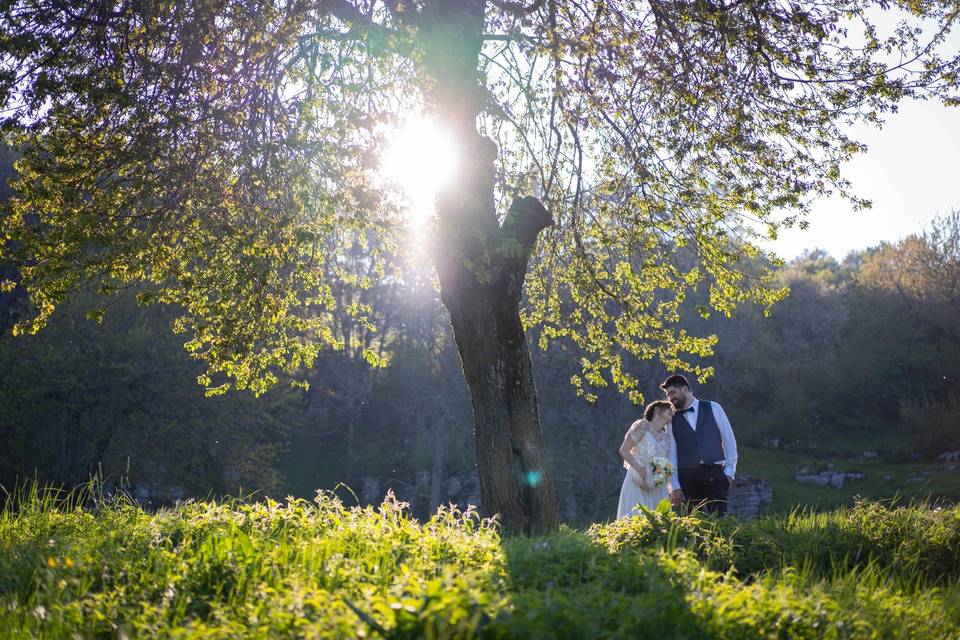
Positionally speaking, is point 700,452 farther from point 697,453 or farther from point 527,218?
point 527,218

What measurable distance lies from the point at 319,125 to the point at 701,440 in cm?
530

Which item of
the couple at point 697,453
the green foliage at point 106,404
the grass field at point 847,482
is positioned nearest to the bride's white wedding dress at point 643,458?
the couple at point 697,453

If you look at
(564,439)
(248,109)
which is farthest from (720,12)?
(564,439)

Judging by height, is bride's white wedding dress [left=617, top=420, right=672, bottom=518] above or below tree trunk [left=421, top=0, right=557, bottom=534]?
below

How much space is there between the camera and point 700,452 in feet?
31.6

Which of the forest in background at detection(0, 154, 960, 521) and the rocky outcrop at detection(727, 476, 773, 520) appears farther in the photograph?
the rocky outcrop at detection(727, 476, 773, 520)

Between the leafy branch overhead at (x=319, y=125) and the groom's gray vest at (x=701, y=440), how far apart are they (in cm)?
230

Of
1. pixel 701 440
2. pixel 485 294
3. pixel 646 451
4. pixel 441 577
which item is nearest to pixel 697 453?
pixel 701 440

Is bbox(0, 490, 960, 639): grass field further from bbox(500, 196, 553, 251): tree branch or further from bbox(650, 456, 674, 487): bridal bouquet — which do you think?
bbox(500, 196, 553, 251): tree branch

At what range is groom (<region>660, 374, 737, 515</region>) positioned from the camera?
9.59 metres

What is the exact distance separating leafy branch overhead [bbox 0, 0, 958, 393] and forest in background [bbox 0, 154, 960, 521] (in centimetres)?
1482

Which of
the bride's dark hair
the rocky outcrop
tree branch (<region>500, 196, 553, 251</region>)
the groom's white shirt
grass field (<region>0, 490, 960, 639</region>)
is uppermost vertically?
tree branch (<region>500, 196, 553, 251</region>)

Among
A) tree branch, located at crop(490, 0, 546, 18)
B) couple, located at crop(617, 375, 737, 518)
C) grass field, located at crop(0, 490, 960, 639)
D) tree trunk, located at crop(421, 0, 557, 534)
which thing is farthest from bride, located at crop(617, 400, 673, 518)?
tree branch, located at crop(490, 0, 546, 18)

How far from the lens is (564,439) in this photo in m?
35.6
